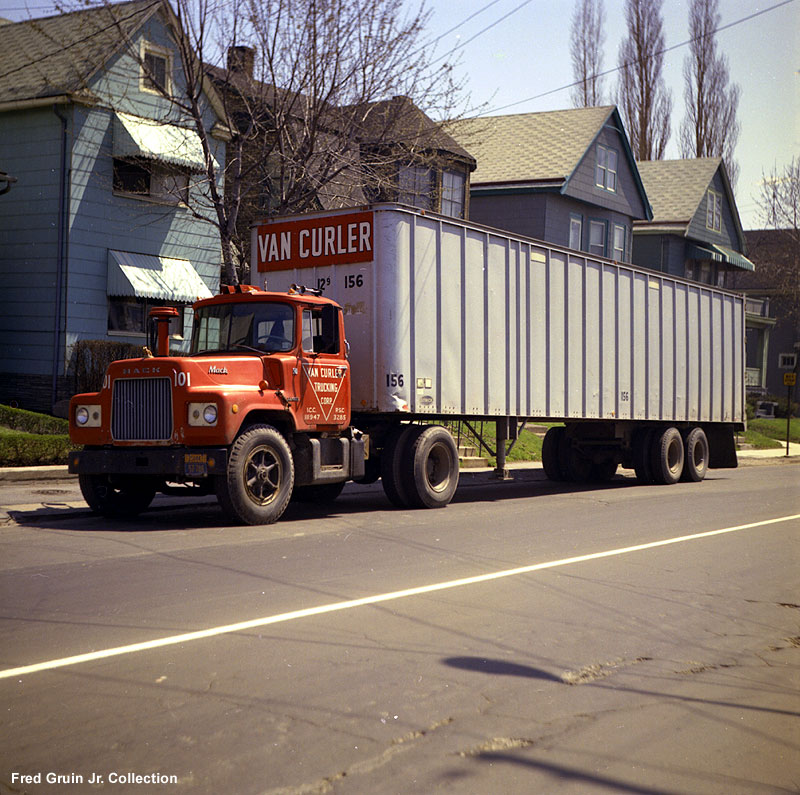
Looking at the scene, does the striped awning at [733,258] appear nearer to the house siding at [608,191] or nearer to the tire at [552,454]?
the house siding at [608,191]

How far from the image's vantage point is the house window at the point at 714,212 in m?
48.8

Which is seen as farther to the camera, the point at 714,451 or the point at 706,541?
the point at 714,451

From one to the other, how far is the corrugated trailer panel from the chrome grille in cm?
308

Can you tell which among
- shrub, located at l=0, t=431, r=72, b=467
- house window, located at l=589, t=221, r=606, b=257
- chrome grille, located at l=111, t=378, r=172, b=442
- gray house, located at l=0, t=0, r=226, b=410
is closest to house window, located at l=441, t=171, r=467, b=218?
house window, located at l=589, t=221, r=606, b=257

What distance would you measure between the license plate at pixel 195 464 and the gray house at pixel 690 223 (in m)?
37.4

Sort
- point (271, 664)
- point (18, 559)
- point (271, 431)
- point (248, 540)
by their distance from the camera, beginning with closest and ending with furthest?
point (271, 664) → point (18, 559) → point (248, 540) → point (271, 431)

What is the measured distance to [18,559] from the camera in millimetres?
9570

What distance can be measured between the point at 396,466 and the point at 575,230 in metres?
26.3

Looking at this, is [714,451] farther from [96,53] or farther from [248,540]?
[96,53]

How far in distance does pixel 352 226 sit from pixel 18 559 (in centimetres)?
684

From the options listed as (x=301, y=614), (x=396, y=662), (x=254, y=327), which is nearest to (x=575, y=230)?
(x=254, y=327)

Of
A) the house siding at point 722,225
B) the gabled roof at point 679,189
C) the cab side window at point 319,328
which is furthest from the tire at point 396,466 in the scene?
the house siding at point 722,225

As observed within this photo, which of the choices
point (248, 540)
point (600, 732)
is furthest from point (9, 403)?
point (600, 732)

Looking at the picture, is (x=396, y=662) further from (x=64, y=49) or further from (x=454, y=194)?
(x=454, y=194)
